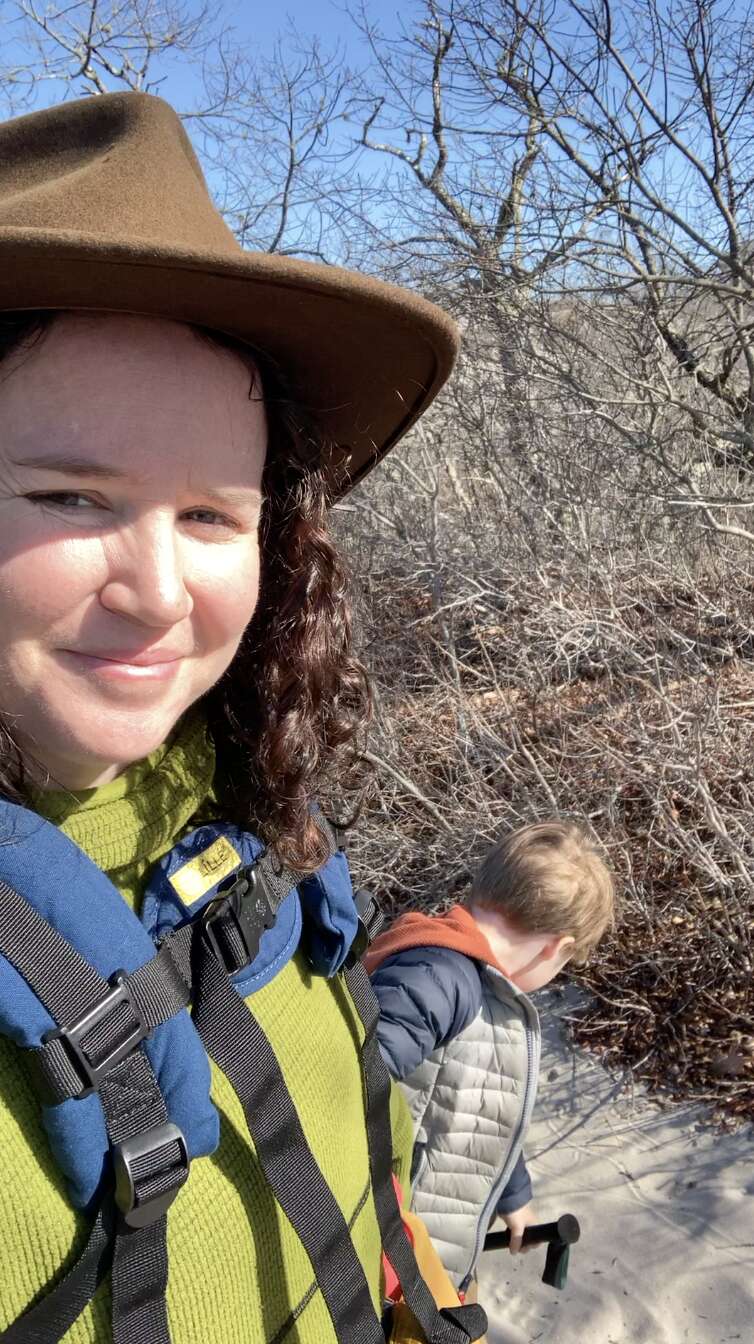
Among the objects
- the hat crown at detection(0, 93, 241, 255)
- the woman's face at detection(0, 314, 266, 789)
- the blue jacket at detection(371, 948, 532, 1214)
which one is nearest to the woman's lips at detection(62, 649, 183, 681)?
the woman's face at detection(0, 314, 266, 789)

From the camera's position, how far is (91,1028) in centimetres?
88

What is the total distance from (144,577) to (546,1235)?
6.90ft

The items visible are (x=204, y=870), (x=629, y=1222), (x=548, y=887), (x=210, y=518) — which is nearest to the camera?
(x=210, y=518)

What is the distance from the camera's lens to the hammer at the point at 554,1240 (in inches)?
88.7

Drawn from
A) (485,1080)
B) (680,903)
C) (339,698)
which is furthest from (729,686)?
(339,698)

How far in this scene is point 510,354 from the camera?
6.91 m

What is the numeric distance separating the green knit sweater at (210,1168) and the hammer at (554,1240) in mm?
1014

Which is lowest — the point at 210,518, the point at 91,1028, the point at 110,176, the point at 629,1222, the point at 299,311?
the point at 629,1222

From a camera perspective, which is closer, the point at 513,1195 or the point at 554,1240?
the point at 554,1240

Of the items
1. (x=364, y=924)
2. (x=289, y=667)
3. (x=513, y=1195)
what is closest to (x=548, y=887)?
(x=513, y=1195)

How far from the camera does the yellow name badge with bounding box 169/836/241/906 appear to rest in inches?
43.9

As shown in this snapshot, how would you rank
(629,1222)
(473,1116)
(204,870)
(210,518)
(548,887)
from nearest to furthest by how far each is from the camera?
(210,518), (204,870), (473,1116), (548,887), (629,1222)

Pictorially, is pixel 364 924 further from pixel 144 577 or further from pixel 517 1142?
pixel 517 1142

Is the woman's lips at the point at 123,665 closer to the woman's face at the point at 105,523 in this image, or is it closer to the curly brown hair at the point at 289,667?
the woman's face at the point at 105,523
